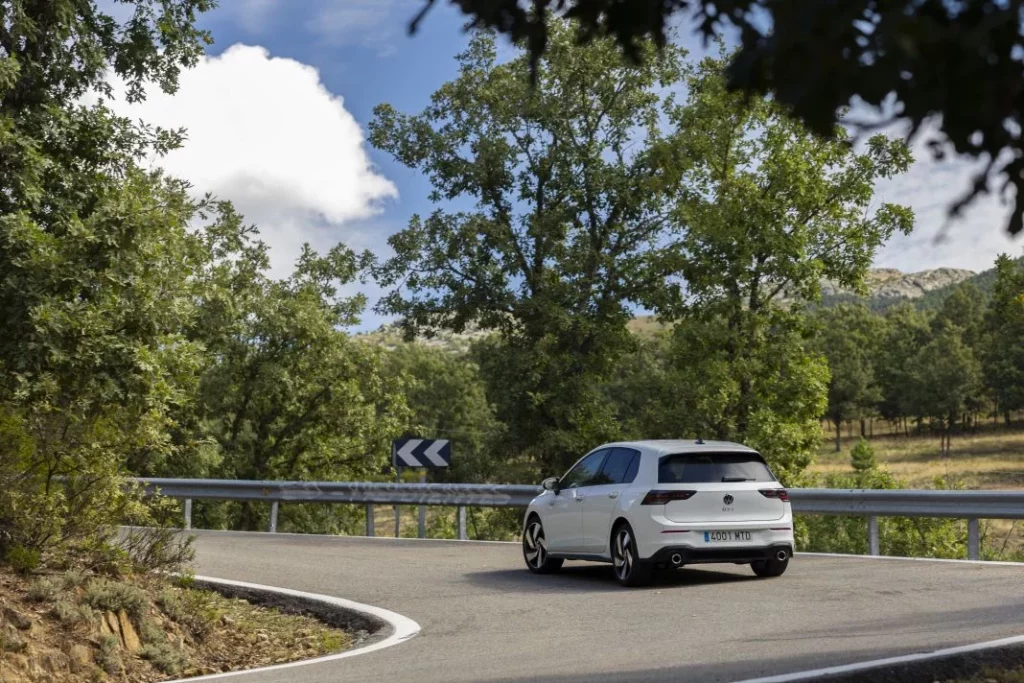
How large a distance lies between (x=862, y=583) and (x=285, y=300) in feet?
91.0

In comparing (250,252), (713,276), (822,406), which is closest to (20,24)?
(713,276)

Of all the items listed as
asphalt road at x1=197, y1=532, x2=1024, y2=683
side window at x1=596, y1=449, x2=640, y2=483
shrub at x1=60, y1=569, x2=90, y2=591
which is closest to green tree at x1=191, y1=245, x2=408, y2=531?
asphalt road at x1=197, y1=532, x2=1024, y2=683

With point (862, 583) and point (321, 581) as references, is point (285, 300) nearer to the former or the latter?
point (321, 581)

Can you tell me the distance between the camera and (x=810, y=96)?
2.75m

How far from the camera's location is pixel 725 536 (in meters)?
12.8

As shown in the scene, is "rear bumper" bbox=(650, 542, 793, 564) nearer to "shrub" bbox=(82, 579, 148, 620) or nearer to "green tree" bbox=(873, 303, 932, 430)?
"shrub" bbox=(82, 579, 148, 620)

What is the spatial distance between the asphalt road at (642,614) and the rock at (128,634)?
5.89 ft

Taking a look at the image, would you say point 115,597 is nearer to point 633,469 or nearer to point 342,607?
point 342,607

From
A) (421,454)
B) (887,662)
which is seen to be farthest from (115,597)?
(421,454)

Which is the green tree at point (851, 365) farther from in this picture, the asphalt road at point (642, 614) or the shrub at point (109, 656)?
the shrub at point (109, 656)

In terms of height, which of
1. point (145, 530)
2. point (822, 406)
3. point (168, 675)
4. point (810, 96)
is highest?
point (822, 406)

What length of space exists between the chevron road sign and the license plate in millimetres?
10366

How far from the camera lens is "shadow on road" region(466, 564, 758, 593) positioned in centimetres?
1311

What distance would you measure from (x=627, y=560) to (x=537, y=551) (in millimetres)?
2000
